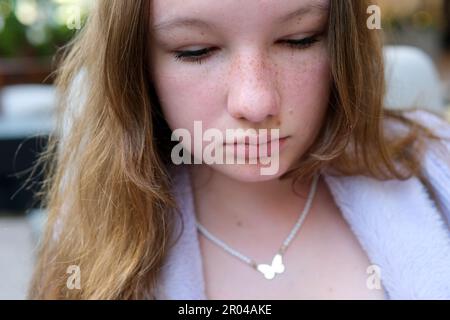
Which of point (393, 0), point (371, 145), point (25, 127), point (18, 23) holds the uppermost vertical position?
point (393, 0)

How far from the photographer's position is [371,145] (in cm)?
76

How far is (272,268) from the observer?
77 centimetres

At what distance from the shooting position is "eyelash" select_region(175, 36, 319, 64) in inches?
25.0

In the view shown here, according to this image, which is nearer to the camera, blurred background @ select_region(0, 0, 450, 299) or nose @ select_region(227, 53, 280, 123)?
nose @ select_region(227, 53, 280, 123)

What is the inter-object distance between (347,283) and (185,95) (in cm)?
33

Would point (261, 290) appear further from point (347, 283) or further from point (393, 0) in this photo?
point (393, 0)

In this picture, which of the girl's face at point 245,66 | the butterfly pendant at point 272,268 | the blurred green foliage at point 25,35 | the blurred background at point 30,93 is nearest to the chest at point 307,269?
the butterfly pendant at point 272,268

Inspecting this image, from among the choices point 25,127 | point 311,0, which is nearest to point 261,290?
point 311,0

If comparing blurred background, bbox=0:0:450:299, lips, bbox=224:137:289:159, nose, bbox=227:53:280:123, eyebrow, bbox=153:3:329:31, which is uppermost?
blurred background, bbox=0:0:450:299

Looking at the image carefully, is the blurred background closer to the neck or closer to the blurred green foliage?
the blurred green foliage

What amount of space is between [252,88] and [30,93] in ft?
8.55

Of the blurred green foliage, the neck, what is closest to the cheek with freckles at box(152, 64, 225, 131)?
the neck

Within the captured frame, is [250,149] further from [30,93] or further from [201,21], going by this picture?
[30,93]

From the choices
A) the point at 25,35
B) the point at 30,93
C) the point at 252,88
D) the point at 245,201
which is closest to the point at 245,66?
the point at 252,88
